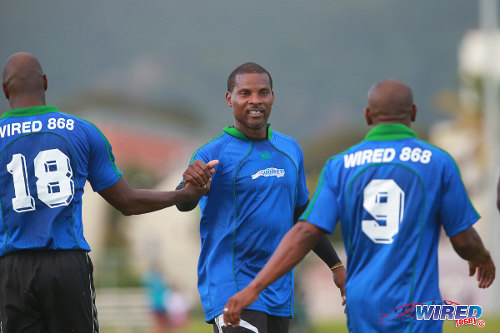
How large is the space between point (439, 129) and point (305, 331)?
188ft

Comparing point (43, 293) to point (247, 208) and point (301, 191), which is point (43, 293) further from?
point (301, 191)

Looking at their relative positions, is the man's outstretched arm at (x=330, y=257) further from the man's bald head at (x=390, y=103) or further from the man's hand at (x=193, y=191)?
the man's bald head at (x=390, y=103)

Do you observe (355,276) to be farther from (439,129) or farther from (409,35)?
(409,35)

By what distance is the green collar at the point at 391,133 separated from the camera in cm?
564

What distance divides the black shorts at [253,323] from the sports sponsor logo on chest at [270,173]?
3.64 feet

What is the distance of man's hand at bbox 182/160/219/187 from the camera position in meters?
7.00

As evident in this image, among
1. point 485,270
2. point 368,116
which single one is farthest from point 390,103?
point 485,270

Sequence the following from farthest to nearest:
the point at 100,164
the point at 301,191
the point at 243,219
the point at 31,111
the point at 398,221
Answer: the point at 301,191
the point at 243,219
the point at 100,164
the point at 31,111
the point at 398,221

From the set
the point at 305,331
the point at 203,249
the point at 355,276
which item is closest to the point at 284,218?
the point at 203,249

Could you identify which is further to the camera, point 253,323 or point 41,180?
point 253,323

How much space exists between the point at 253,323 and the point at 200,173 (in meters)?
1.26

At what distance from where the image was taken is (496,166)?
124 feet

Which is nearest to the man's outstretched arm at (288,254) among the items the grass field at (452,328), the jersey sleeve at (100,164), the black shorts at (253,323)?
the black shorts at (253,323)

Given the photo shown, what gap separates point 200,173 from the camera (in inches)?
275
